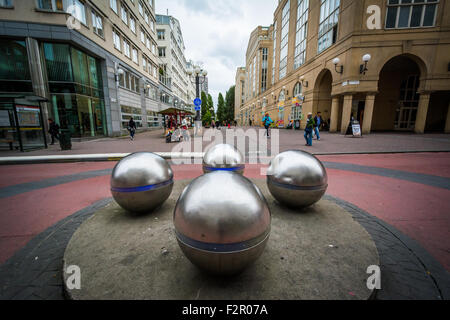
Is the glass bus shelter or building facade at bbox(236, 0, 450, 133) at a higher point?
building facade at bbox(236, 0, 450, 133)

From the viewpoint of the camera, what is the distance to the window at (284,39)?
119 ft

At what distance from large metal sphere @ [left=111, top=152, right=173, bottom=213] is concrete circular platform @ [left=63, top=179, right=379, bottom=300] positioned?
338 millimetres

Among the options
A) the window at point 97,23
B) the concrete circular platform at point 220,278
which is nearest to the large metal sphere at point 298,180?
the concrete circular platform at point 220,278

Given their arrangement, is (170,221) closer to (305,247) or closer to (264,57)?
(305,247)

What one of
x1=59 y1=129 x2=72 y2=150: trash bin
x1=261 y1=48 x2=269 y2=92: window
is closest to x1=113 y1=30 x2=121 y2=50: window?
x1=59 y1=129 x2=72 y2=150: trash bin

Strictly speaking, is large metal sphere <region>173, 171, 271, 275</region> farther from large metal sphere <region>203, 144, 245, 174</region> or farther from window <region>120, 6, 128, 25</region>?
window <region>120, 6, 128, 25</region>

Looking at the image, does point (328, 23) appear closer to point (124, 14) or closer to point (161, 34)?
point (124, 14)

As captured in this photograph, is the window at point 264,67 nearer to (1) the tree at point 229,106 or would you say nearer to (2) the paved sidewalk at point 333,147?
(2) the paved sidewalk at point 333,147

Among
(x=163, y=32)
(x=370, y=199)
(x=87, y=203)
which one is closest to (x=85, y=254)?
(x=87, y=203)

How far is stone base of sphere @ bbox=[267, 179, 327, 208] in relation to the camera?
355 centimetres

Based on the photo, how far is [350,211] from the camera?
12.9ft

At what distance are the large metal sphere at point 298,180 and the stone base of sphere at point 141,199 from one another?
2.17 m

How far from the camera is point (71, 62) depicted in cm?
1694
